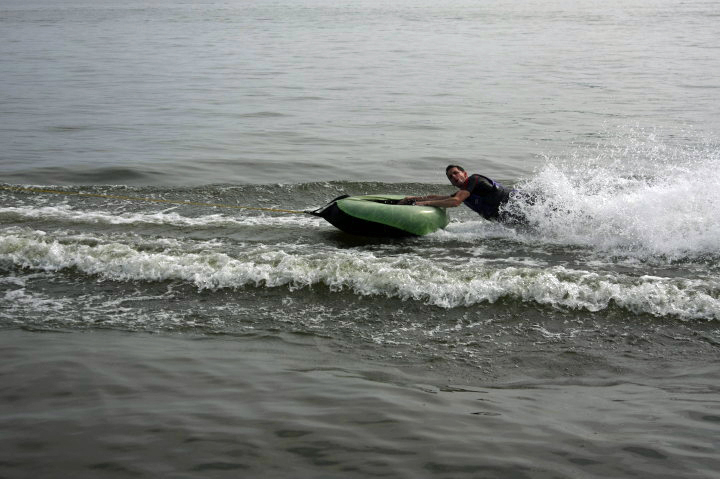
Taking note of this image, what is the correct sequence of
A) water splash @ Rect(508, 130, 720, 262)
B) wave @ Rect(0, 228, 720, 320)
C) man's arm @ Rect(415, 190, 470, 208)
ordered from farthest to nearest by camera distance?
man's arm @ Rect(415, 190, 470, 208) → water splash @ Rect(508, 130, 720, 262) → wave @ Rect(0, 228, 720, 320)

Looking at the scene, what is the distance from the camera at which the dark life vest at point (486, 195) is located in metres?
9.81

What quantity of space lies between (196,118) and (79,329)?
12.4 m

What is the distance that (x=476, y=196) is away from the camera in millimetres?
9984

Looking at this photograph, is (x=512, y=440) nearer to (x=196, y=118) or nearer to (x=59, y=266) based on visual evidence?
(x=59, y=266)

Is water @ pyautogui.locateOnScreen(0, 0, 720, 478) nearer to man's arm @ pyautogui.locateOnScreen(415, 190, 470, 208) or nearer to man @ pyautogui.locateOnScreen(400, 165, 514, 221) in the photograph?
man @ pyautogui.locateOnScreen(400, 165, 514, 221)

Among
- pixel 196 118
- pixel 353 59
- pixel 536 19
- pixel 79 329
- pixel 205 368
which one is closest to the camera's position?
pixel 205 368

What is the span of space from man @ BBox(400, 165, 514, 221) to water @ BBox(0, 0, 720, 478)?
232mm

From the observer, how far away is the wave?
23.9ft

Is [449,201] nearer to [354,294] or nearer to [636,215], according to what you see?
[636,215]

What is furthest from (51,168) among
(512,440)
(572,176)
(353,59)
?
(353,59)

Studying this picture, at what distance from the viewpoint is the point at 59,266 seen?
8.57 m

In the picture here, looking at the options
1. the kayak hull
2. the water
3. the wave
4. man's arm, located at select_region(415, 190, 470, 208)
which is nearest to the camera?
the water

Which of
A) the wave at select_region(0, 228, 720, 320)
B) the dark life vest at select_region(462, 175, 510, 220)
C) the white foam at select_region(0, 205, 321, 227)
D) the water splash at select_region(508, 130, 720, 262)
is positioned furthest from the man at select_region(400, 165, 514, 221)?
the white foam at select_region(0, 205, 321, 227)

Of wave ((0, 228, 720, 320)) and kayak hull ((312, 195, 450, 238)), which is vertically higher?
kayak hull ((312, 195, 450, 238))
